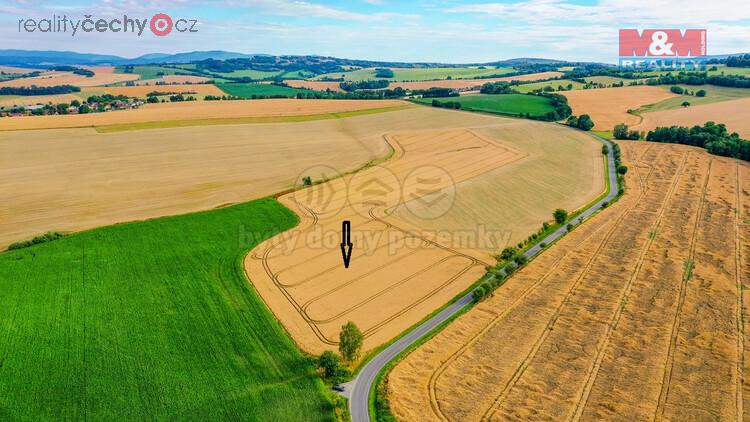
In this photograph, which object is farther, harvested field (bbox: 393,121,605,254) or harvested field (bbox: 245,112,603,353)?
harvested field (bbox: 393,121,605,254)

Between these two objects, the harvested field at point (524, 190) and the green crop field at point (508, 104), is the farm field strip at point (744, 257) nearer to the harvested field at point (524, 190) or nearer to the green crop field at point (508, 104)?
the harvested field at point (524, 190)

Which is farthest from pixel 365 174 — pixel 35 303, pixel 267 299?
pixel 35 303

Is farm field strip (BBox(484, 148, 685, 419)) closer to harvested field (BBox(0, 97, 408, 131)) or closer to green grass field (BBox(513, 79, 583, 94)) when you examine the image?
harvested field (BBox(0, 97, 408, 131))

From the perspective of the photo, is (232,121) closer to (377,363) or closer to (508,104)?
(377,363)

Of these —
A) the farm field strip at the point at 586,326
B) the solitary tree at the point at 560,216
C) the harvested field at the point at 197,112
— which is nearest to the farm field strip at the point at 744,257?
the farm field strip at the point at 586,326

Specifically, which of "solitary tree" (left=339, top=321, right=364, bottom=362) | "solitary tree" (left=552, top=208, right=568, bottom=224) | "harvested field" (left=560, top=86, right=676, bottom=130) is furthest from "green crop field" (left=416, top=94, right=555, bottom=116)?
"solitary tree" (left=339, top=321, right=364, bottom=362)

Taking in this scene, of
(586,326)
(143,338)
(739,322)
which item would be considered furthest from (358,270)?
(739,322)
